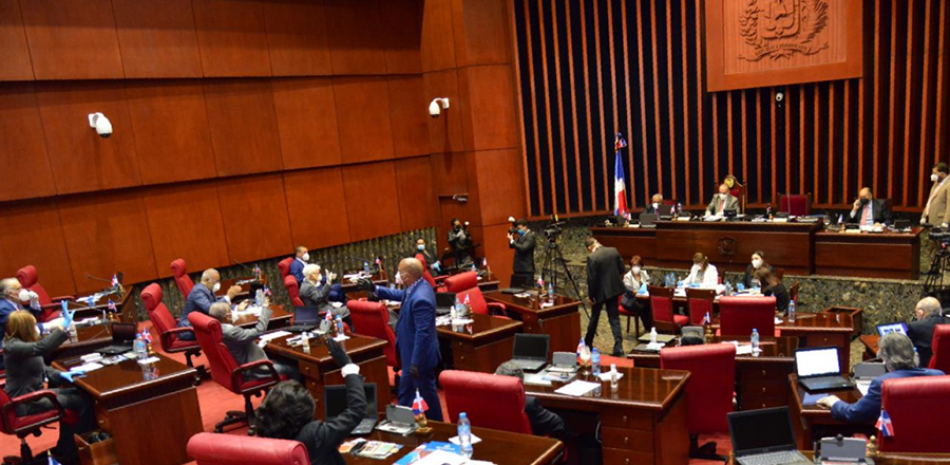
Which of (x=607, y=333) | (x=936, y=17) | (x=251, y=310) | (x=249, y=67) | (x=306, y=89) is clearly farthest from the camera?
(x=306, y=89)

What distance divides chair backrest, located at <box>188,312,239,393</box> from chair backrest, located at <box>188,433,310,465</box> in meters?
2.77

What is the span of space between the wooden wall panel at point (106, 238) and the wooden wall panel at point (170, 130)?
0.57 metres

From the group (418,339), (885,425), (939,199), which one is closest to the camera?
(885,425)

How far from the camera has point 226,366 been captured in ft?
19.5

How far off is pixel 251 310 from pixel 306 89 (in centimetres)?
519

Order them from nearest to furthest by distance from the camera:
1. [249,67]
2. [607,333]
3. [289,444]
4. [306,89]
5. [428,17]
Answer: [289,444] → [607,333] → [249,67] → [306,89] → [428,17]

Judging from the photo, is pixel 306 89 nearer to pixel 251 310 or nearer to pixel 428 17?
pixel 428 17

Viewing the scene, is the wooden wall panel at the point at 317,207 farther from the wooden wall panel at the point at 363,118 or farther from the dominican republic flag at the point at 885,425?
the dominican republic flag at the point at 885,425

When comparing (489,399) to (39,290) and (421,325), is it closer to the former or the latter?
(421,325)

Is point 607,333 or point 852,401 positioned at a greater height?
point 852,401

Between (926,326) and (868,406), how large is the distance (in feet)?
7.22

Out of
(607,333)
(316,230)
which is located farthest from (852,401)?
(316,230)

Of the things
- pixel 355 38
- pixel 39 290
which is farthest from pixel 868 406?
pixel 355 38

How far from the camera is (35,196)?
364 inches
